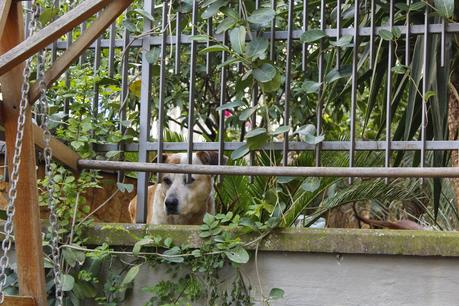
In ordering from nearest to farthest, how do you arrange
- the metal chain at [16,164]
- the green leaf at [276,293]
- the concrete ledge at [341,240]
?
the metal chain at [16,164], the concrete ledge at [341,240], the green leaf at [276,293]

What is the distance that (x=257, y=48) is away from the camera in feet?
13.6

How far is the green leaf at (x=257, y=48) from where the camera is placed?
A: 4133 millimetres

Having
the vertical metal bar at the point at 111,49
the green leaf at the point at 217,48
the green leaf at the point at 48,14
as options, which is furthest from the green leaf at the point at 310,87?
the green leaf at the point at 48,14

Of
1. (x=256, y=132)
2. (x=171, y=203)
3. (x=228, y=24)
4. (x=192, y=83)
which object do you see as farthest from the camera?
(x=171, y=203)

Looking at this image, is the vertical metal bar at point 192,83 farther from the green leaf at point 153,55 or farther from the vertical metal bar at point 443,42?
the vertical metal bar at point 443,42

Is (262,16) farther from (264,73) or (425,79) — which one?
(425,79)

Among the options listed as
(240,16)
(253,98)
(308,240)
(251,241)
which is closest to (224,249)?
(251,241)

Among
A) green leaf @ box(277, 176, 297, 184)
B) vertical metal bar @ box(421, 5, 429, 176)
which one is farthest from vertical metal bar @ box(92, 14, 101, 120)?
vertical metal bar @ box(421, 5, 429, 176)

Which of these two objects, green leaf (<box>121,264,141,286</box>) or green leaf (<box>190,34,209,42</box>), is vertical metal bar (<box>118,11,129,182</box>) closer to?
green leaf (<box>190,34,209,42</box>)

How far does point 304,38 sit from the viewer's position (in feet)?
13.6

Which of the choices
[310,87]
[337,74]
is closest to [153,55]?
[310,87]

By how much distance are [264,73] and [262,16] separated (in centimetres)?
27

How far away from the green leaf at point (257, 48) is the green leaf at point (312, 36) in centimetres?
18

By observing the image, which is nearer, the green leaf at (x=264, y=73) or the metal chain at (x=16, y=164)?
the metal chain at (x=16, y=164)
